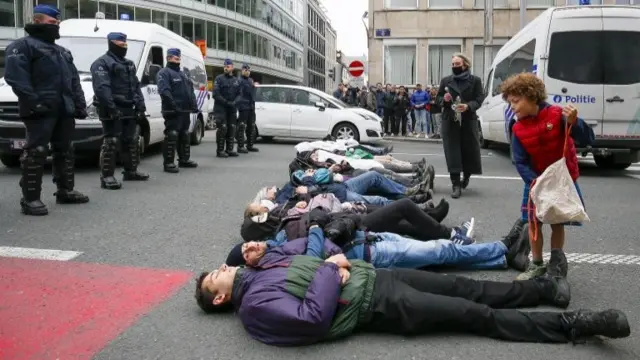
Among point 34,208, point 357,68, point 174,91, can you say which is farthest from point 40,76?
point 357,68

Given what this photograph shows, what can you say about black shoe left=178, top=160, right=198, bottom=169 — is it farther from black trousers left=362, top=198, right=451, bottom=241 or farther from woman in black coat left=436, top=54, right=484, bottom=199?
black trousers left=362, top=198, right=451, bottom=241

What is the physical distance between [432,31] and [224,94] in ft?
48.2

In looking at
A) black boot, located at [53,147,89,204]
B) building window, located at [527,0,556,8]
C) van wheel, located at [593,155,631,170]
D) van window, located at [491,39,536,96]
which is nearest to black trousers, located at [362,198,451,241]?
black boot, located at [53,147,89,204]

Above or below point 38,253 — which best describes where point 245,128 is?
above

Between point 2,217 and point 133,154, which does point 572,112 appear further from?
point 133,154

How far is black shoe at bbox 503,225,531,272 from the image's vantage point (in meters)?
4.80

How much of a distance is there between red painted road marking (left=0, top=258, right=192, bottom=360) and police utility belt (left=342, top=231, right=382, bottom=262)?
122 centimetres

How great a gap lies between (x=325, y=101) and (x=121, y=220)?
35.6 feet

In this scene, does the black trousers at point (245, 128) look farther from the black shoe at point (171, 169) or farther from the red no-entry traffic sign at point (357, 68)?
the red no-entry traffic sign at point (357, 68)

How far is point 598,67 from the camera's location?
1051 cm

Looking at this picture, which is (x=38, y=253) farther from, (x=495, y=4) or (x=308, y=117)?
(x=495, y=4)

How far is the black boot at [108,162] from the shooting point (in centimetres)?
859

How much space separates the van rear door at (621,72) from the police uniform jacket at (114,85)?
7629mm

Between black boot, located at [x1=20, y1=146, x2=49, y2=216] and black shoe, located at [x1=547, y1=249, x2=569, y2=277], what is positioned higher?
black boot, located at [x1=20, y1=146, x2=49, y2=216]
